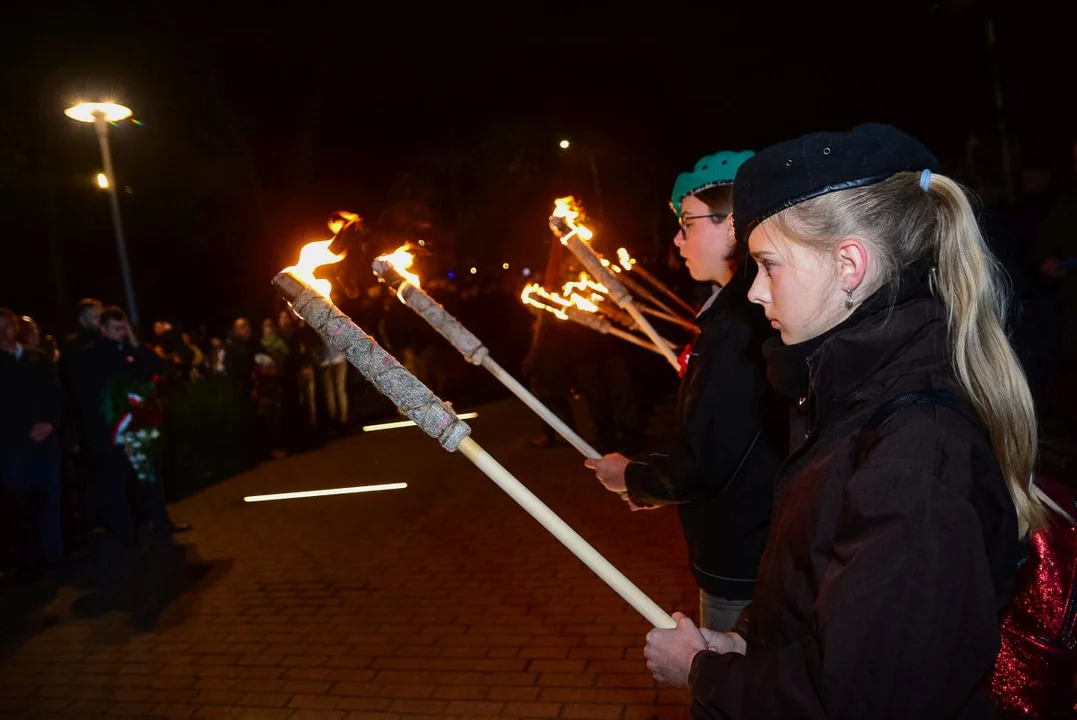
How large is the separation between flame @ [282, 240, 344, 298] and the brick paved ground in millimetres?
A: 2671

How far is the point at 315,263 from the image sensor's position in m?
2.69

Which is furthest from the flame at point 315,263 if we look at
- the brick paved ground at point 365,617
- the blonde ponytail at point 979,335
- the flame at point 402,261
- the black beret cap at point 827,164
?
the brick paved ground at point 365,617

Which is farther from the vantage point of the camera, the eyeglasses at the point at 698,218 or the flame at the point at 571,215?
the flame at the point at 571,215

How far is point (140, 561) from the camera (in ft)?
24.5

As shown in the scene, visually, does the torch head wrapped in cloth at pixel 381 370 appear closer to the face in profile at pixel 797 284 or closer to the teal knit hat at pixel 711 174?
the face in profile at pixel 797 284

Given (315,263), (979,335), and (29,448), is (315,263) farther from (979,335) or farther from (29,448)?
(29,448)

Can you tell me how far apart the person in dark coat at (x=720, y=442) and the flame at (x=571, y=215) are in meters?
1.68

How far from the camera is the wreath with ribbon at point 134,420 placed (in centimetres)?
774

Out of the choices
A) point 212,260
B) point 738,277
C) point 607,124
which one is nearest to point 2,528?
point 738,277

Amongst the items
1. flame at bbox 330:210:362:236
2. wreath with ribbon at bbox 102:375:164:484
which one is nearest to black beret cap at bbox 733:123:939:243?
flame at bbox 330:210:362:236

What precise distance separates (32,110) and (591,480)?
49.1 feet

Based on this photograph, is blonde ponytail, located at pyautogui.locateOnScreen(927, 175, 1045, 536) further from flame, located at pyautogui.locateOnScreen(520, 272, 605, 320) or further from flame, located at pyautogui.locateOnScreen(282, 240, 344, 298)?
flame, located at pyautogui.locateOnScreen(520, 272, 605, 320)

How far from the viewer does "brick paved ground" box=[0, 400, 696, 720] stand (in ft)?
14.9

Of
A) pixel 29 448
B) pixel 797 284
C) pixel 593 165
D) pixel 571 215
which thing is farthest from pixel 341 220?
pixel 593 165
